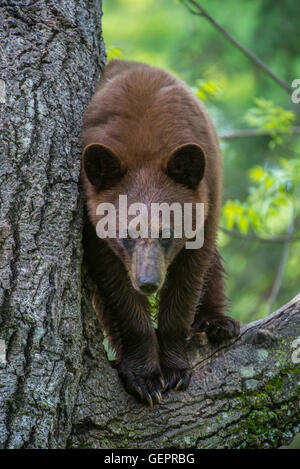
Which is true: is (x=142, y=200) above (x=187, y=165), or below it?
below

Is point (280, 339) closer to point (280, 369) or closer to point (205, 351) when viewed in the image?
point (280, 369)

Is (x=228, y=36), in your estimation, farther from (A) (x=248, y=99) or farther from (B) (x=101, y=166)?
(A) (x=248, y=99)

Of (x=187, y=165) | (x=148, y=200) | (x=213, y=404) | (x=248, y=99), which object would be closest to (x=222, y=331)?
(x=213, y=404)

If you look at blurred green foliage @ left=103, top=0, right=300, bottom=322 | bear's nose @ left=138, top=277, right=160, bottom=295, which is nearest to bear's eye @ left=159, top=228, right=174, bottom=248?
bear's nose @ left=138, top=277, right=160, bottom=295

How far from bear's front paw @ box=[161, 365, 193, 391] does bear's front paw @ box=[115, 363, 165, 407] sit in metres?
0.05

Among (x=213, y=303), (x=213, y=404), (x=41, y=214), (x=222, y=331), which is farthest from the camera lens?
(x=213, y=303)

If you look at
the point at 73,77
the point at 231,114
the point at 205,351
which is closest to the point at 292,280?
the point at 231,114

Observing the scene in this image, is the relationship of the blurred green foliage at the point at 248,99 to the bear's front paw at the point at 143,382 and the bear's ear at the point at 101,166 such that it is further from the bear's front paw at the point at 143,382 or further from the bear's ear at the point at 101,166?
the bear's ear at the point at 101,166

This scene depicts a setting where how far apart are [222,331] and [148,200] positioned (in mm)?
1372

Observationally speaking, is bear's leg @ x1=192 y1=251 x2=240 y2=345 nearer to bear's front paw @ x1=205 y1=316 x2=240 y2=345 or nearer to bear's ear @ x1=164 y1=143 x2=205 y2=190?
bear's front paw @ x1=205 y1=316 x2=240 y2=345

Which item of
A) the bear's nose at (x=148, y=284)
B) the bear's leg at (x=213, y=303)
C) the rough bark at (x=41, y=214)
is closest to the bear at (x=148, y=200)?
the bear's nose at (x=148, y=284)

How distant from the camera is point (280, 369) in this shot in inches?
178

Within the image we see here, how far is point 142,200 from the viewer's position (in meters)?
4.63

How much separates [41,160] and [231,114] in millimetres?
10234
